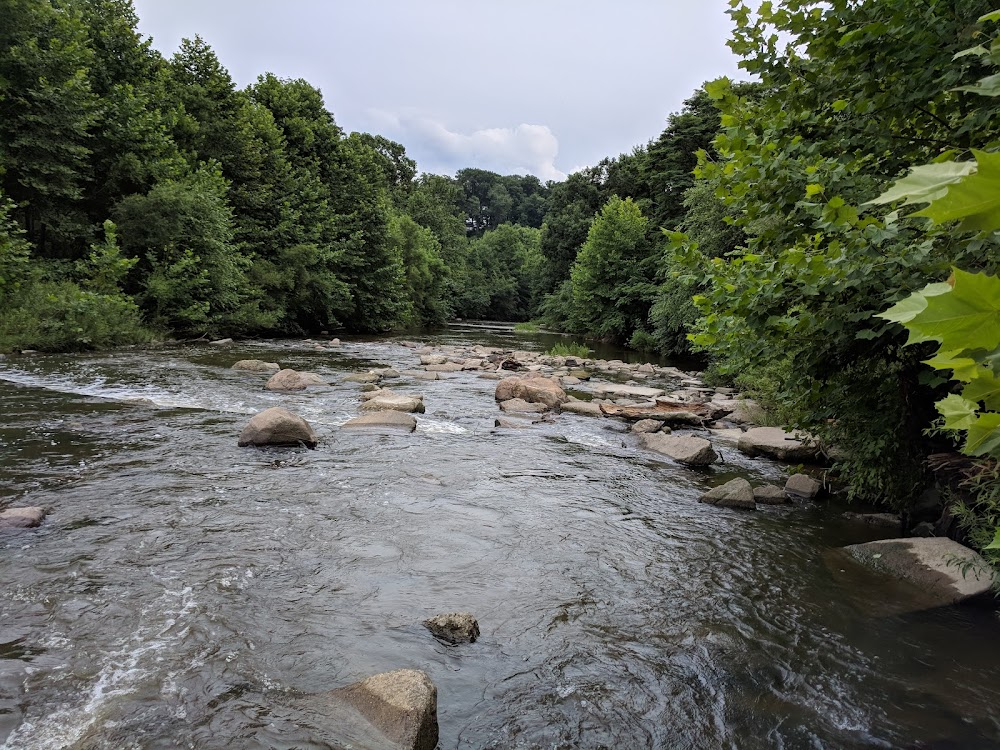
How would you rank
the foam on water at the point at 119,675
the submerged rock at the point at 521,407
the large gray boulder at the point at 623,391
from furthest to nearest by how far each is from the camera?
the large gray boulder at the point at 623,391 → the submerged rock at the point at 521,407 → the foam on water at the point at 119,675

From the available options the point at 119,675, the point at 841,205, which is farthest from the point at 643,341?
the point at 119,675

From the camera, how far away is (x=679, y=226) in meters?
13.3

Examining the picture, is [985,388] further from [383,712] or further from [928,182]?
[383,712]

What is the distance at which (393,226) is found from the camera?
46.4 metres

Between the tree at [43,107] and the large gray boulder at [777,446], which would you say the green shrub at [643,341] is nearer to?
the large gray boulder at [777,446]

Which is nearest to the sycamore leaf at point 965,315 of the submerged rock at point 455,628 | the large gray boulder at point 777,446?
the submerged rock at point 455,628

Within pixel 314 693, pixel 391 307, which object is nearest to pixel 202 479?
pixel 314 693

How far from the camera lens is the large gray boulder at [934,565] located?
223 inches

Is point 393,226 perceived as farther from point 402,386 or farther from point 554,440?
point 554,440

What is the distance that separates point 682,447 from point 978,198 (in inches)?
418

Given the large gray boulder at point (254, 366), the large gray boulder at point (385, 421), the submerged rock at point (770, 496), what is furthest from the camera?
the large gray boulder at point (254, 366)

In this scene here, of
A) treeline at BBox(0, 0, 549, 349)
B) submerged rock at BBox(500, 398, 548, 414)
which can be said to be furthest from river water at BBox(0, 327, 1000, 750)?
treeline at BBox(0, 0, 549, 349)

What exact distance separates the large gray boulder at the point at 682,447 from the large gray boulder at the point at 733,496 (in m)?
1.74

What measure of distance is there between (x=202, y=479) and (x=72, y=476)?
1.50m
